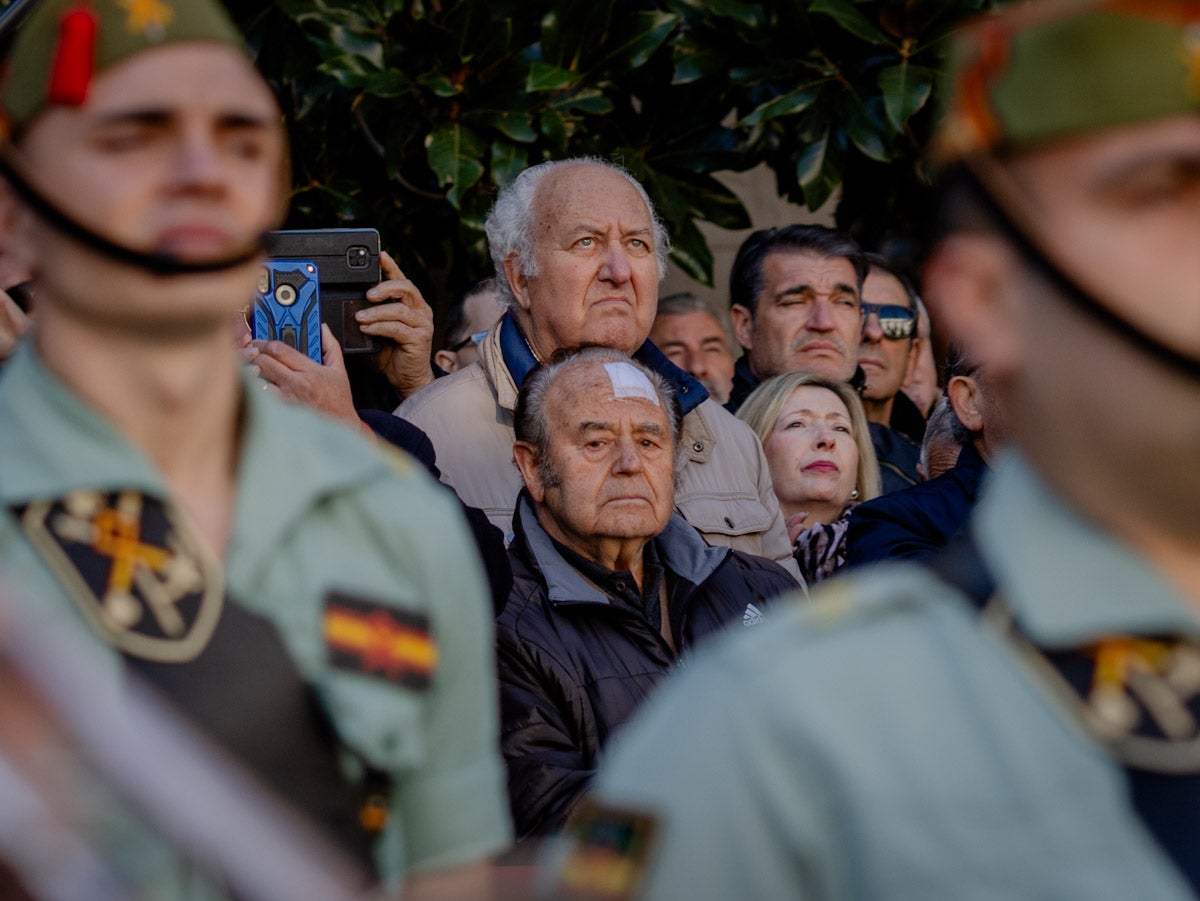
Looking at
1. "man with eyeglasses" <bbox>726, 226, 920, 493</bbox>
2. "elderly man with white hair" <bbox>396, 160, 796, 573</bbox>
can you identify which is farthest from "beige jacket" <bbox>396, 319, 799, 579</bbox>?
"man with eyeglasses" <bbox>726, 226, 920, 493</bbox>

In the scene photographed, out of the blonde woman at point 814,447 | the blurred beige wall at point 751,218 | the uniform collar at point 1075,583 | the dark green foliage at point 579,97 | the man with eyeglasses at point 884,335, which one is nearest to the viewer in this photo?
the uniform collar at point 1075,583

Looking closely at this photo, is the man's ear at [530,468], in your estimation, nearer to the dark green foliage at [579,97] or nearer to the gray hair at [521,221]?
the gray hair at [521,221]

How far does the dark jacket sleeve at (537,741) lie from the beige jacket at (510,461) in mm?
786

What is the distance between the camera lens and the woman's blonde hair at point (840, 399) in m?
5.59

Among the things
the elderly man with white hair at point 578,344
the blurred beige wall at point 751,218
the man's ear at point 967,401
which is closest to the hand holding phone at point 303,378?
the elderly man with white hair at point 578,344

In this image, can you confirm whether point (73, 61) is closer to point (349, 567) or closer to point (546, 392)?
point (349, 567)

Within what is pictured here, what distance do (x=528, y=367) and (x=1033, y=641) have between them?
3.35m

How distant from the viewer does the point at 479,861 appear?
1.96 m

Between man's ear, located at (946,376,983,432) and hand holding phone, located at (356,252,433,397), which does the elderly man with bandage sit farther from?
man's ear, located at (946,376,983,432)

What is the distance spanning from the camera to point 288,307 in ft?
14.3

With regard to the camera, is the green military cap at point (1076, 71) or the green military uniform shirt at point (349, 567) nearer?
the green military cap at point (1076, 71)

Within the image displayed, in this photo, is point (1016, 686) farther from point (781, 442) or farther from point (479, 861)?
point (781, 442)

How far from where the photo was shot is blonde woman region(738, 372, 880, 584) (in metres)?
5.52

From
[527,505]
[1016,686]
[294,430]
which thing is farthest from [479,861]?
[527,505]
